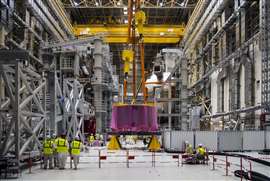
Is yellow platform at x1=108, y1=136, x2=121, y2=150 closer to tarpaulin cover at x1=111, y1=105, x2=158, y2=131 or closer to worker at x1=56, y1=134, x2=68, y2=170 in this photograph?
tarpaulin cover at x1=111, y1=105, x2=158, y2=131

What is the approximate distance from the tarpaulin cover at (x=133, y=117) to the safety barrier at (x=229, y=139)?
2.69 m

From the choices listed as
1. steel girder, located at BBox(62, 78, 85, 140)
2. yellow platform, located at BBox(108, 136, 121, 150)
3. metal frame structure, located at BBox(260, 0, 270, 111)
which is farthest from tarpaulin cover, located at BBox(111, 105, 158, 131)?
metal frame structure, located at BBox(260, 0, 270, 111)

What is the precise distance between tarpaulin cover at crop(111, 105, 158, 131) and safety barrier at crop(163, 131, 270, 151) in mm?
2694

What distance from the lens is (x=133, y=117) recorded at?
1348 inches

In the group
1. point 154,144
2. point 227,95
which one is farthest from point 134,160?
point 227,95

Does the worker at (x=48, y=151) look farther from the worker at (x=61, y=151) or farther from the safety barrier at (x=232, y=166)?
the safety barrier at (x=232, y=166)

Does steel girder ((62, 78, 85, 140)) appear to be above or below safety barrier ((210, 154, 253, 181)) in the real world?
above

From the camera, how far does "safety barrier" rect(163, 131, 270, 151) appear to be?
34.7 metres

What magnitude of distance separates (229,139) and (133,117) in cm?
783

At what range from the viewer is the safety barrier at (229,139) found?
34.7 metres

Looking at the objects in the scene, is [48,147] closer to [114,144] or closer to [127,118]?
[127,118]

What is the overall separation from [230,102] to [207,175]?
28.0 metres

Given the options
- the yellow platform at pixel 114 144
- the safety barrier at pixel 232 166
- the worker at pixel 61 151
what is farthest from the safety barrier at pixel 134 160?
the yellow platform at pixel 114 144

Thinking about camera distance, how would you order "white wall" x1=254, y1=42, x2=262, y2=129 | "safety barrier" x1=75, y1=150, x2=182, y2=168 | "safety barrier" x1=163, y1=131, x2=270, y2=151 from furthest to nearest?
"white wall" x1=254, y1=42, x2=262, y2=129 → "safety barrier" x1=163, y1=131, x2=270, y2=151 → "safety barrier" x1=75, y1=150, x2=182, y2=168
